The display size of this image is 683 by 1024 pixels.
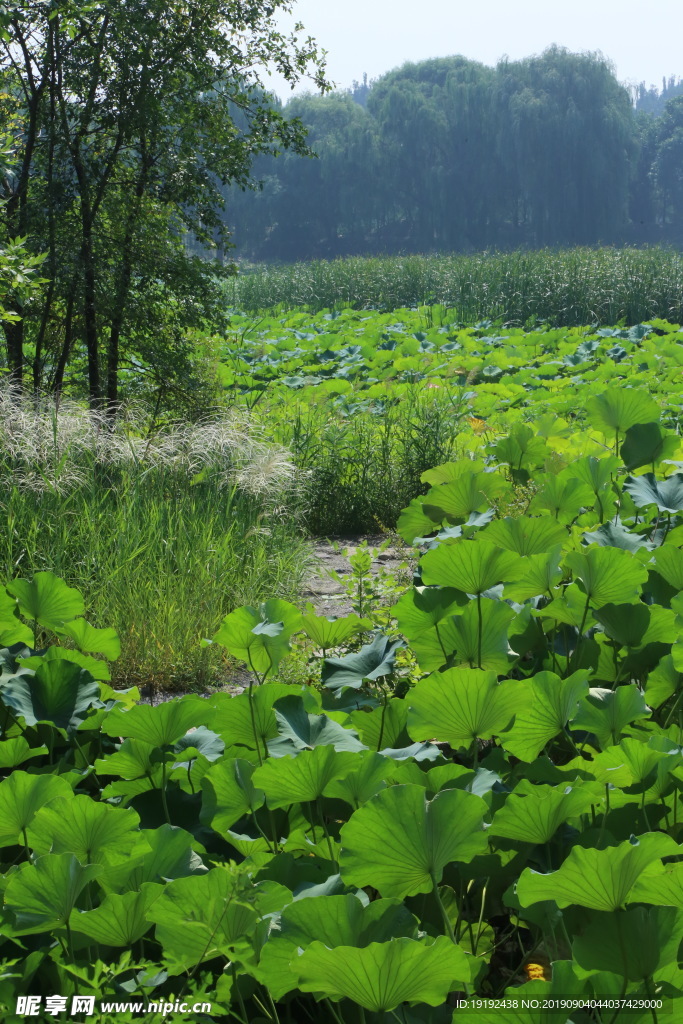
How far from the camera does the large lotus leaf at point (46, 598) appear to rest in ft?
5.37

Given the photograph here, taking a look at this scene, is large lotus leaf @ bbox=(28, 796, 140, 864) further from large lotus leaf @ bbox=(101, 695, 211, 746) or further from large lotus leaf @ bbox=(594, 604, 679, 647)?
large lotus leaf @ bbox=(594, 604, 679, 647)

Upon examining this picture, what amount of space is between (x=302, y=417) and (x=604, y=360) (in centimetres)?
455

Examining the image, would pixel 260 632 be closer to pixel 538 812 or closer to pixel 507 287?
pixel 538 812

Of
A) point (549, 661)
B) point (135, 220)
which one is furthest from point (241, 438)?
point (549, 661)

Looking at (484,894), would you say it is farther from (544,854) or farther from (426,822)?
(426,822)

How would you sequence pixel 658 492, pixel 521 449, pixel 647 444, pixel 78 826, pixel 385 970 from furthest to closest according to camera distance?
pixel 521 449, pixel 647 444, pixel 658 492, pixel 78 826, pixel 385 970

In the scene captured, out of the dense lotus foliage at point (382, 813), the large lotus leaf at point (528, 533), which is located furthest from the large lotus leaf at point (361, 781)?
the large lotus leaf at point (528, 533)

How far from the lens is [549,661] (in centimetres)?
162

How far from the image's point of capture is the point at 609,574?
1.47 m

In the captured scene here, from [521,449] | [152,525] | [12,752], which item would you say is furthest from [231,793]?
[152,525]

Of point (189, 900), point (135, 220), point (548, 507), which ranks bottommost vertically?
point (189, 900)

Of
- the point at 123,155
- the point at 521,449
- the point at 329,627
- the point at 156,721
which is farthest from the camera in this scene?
the point at 123,155

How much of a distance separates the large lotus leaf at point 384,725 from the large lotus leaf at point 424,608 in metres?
0.13

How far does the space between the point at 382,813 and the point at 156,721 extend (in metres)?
0.45
